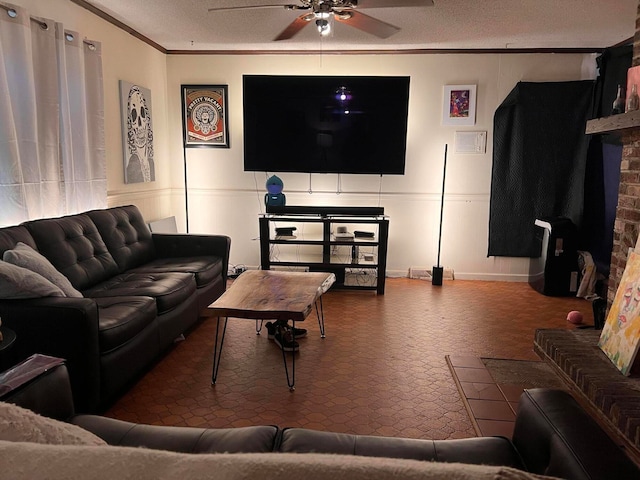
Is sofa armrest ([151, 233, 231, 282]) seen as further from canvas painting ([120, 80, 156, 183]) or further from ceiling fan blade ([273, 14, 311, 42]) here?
ceiling fan blade ([273, 14, 311, 42])

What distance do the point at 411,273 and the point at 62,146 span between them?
3583mm

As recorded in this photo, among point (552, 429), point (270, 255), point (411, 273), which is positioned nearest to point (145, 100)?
point (270, 255)

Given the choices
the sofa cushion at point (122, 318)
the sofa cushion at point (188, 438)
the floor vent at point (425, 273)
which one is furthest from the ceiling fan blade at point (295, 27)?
the floor vent at point (425, 273)

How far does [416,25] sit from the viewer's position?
398 cm

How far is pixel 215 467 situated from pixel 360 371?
237cm

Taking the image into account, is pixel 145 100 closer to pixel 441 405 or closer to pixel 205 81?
pixel 205 81

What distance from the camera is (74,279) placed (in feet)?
9.11

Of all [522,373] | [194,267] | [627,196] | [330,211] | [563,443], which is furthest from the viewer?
[330,211]

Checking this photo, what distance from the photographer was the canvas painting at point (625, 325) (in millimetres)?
2074

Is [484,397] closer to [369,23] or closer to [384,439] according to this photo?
[384,439]

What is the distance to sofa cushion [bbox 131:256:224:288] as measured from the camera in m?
3.41

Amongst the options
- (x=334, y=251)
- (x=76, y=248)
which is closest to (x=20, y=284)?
(x=76, y=248)

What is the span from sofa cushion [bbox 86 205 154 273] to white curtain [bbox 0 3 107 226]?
22 cm

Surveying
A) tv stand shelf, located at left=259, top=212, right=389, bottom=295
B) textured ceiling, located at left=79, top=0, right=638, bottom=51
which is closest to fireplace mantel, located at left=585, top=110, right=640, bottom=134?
textured ceiling, located at left=79, top=0, right=638, bottom=51
